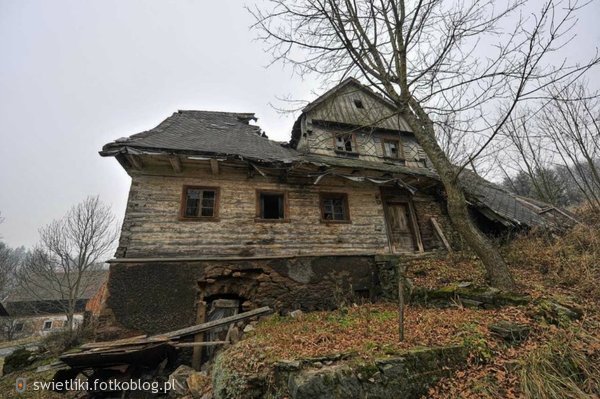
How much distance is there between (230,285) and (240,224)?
192cm

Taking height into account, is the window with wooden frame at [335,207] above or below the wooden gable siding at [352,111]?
below

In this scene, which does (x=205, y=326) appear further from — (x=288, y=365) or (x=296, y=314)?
(x=288, y=365)

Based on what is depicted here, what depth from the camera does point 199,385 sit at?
482 cm

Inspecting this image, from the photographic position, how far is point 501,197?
504 inches

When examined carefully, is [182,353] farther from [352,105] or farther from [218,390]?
[352,105]

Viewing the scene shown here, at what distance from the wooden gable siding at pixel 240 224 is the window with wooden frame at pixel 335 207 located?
0.66 feet

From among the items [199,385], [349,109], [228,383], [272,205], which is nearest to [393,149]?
[349,109]

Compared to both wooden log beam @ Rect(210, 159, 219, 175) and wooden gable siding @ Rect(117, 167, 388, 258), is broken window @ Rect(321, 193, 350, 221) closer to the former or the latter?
wooden gable siding @ Rect(117, 167, 388, 258)

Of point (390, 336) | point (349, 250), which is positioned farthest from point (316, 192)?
point (390, 336)

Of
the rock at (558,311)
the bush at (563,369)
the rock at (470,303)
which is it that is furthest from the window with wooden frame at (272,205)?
the bush at (563,369)

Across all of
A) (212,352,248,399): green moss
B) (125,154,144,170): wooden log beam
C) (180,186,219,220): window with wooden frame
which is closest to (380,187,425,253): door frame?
(180,186,219,220): window with wooden frame

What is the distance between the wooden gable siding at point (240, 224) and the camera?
7.45 metres

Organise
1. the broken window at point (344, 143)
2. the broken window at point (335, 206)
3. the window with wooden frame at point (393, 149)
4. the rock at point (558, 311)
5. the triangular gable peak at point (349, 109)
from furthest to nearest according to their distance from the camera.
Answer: the window with wooden frame at point (393, 149) < the triangular gable peak at point (349, 109) < the broken window at point (344, 143) < the broken window at point (335, 206) < the rock at point (558, 311)

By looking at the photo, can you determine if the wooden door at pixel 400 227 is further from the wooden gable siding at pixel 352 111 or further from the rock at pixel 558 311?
the rock at pixel 558 311
